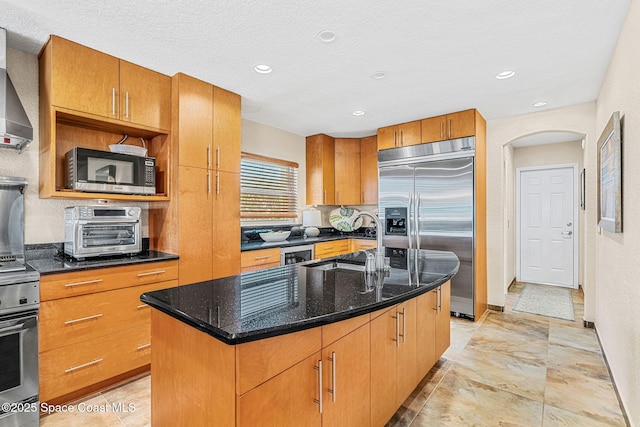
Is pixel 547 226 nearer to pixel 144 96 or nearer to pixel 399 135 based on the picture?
pixel 399 135

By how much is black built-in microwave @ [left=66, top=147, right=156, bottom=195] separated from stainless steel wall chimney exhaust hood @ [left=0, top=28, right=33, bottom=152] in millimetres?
299

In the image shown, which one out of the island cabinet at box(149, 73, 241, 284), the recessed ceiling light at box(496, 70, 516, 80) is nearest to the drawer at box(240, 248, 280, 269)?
the island cabinet at box(149, 73, 241, 284)

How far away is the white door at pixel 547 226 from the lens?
16.8 ft

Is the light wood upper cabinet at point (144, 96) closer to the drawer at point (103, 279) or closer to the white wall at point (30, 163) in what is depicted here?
the white wall at point (30, 163)

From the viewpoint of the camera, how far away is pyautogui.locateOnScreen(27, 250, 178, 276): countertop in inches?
81.0

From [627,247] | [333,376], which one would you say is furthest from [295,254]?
[627,247]

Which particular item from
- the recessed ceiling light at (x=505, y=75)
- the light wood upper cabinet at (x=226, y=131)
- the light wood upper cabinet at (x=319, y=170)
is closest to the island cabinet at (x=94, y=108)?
the light wood upper cabinet at (x=226, y=131)

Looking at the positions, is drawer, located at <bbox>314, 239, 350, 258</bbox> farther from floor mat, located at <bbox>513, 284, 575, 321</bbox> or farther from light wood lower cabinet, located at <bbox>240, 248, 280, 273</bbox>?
floor mat, located at <bbox>513, 284, 575, 321</bbox>

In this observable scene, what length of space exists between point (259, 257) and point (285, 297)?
85.6 inches

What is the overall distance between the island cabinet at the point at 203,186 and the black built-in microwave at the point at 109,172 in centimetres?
22

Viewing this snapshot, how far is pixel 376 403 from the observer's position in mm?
1578

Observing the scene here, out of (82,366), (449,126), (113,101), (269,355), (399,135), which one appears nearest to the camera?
(269,355)

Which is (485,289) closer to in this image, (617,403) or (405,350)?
(617,403)

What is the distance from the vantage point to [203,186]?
290cm
